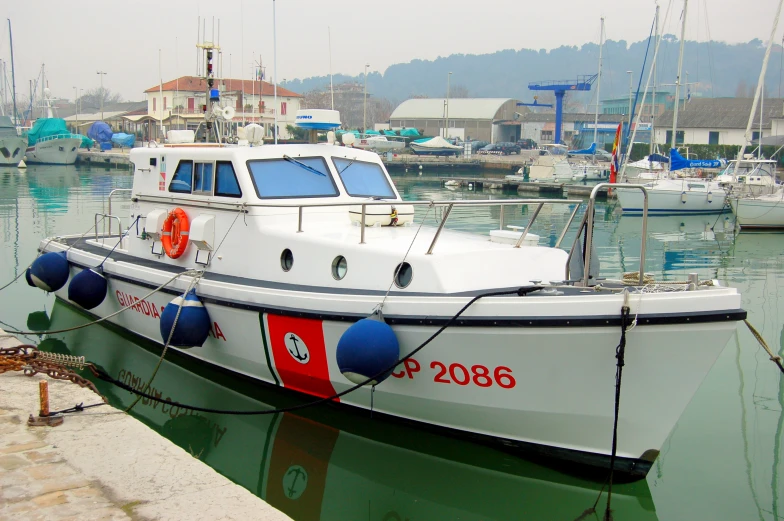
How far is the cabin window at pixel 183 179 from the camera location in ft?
30.6

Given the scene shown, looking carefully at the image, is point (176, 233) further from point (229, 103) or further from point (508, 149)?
point (508, 149)

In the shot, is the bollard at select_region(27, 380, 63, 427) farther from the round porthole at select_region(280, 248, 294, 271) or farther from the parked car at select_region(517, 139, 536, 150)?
the parked car at select_region(517, 139, 536, 150)

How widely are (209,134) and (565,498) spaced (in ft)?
23.7

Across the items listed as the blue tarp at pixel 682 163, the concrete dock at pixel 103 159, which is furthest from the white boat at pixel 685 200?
the concrete dock at pixel 103 159

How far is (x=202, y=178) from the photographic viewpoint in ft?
29.9

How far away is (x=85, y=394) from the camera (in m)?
6.31

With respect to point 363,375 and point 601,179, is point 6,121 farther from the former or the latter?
point 363,375

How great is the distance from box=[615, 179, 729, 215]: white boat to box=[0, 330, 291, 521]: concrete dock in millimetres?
26797

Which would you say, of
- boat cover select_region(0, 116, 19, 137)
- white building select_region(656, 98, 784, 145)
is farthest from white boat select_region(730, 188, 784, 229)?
boat cover select_region(0, 116, 19, 137)

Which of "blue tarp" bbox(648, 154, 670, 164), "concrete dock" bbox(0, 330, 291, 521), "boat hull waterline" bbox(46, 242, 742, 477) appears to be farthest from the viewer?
"blue tarp" bbox(648, 154, 670, 164)

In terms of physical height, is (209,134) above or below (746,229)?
above

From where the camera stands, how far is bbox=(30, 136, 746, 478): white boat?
19.2ft

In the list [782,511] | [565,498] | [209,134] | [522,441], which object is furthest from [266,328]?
[782,511]

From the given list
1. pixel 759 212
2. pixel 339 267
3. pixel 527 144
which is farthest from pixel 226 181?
pixel 527 144
